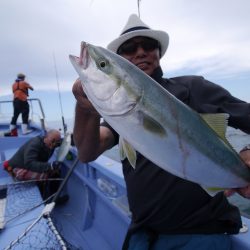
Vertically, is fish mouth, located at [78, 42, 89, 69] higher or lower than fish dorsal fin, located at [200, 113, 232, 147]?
higher

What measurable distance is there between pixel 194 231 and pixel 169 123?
95 centimetres

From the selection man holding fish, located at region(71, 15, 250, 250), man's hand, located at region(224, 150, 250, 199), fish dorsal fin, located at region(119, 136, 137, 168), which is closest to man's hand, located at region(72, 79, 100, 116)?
man holding fish, located at region(71, 15, 250, 250)

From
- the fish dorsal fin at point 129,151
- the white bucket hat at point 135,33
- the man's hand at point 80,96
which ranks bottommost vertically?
the fish dorsal fin at point 129,151

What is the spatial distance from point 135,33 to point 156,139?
3.85ft

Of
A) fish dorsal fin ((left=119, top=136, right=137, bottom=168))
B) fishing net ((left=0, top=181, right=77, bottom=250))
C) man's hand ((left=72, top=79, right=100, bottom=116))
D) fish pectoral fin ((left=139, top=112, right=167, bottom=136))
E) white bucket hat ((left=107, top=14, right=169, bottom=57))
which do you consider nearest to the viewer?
fish pectoral fin ((left=139, top=112, right=167, bottom=136))

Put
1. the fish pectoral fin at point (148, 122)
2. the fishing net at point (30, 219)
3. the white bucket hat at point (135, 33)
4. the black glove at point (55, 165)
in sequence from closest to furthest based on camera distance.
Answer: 1. the fish pectoral fin at point (148, 122)
2. the white bucket hat at point (135, 33)
3. the fishing net at point (30, 219)
4. the black glove at point (55, 165)

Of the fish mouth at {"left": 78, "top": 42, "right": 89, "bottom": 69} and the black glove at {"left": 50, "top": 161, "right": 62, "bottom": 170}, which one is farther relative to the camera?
the black glove at {"left": 50, "top": 161, "right": 62, "bottom": 170}

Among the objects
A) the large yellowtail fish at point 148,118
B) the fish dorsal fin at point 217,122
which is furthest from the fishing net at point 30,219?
the fish dorsal fin at point 217,122

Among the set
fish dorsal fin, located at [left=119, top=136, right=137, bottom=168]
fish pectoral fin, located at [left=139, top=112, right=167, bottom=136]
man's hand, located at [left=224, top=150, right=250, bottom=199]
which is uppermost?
fish pectoral fin, located at [left=139, top=112, right=167, bottom=136]

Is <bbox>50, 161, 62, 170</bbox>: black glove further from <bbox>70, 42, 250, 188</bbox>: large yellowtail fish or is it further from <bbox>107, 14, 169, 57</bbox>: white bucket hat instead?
<bbox>70, 42, 250, 188</bbox>: large yellowtail fish

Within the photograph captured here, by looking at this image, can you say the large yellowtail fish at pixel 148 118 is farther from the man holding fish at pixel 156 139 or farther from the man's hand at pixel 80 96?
the man's hand at pixel 80 96

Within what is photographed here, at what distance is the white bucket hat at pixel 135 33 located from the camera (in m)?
2.17

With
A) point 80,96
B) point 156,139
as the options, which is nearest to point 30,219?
point 80,96

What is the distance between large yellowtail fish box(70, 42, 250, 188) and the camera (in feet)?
4.35
